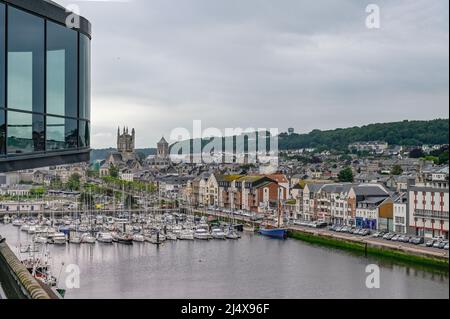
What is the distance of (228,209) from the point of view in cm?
1686

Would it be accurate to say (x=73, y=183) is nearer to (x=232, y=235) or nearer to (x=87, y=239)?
(x=87, y=239)

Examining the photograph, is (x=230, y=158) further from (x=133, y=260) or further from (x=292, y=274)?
(x=292, y=274)

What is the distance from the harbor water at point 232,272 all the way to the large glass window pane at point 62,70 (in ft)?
9.35

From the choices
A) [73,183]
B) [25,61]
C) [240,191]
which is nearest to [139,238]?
[240,191]

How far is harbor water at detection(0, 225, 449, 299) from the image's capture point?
629cm

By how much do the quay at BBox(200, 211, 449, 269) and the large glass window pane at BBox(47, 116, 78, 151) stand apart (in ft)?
13.4

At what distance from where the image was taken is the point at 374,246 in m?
9.57

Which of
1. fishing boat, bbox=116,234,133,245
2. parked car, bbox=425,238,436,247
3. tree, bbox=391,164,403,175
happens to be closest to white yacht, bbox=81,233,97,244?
fishing boat, bbox=116,234,133,245

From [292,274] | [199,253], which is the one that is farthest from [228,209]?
[292,274]

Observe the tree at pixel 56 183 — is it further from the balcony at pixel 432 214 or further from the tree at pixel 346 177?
the balcony at pixel 432 214

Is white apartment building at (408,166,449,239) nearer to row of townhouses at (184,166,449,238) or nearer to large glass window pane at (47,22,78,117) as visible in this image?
row of townhouses at (184,166,449,238)
